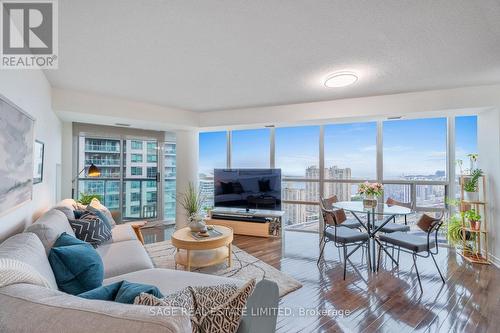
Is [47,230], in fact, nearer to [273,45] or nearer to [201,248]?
[201,248]

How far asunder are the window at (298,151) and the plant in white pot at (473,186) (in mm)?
2404

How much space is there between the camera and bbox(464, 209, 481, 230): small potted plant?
3523 mm

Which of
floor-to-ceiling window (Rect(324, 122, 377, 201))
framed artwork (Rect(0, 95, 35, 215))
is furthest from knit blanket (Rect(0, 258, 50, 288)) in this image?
floor-to-ceiling window (Rect(324, 122, 377, 201))

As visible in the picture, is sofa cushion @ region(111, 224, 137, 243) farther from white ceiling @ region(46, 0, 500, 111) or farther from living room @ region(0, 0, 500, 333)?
white ceiling @ region(46, 0, 500, 111)

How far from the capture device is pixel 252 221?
4906 mm

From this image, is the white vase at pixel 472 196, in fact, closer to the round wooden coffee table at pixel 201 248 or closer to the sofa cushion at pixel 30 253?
the round wooden coffee table at pixel 201 248

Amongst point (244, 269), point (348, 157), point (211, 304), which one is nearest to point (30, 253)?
point (211, 304)

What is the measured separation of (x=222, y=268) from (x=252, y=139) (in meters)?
3.22

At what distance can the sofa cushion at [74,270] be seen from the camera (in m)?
1.65

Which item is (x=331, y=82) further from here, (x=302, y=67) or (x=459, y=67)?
(x=459, y=67)

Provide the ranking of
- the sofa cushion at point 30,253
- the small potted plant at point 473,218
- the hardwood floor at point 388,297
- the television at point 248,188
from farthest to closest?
the television at point 248,188, the small potted plant at point 473,218, the hardwood floor at point 388,297, the sofa cushion at point 30,253

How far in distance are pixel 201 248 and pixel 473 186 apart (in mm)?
3983

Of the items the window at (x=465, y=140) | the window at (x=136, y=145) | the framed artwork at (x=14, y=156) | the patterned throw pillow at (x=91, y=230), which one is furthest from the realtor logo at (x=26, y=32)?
the window at (x=465, y=140)

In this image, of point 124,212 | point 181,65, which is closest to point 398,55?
A: point 181,65
